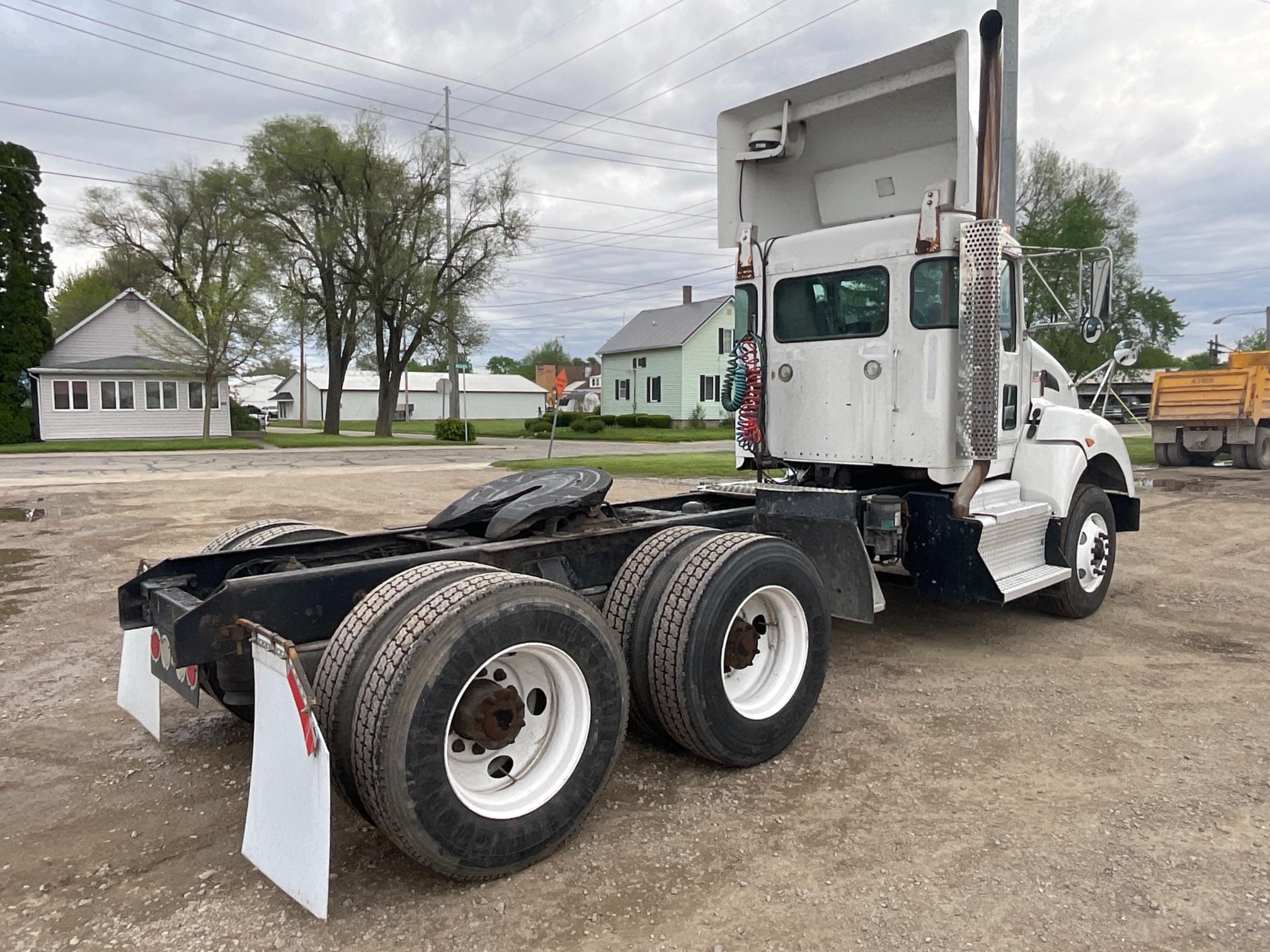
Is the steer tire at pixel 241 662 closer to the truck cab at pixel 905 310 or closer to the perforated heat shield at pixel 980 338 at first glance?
the truck cab at pixel 905 310

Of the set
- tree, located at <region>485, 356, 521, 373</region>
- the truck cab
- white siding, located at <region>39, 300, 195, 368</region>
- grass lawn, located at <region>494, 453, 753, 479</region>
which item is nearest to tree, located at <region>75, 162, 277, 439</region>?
white siding, located at <region>39, 300, 195, 368</region>

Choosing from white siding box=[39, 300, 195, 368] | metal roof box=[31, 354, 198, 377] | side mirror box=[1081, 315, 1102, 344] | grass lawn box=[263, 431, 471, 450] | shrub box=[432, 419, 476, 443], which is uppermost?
white siding box=[39, 300, 195, 368]

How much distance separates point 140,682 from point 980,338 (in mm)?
4676

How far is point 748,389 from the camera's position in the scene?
6.06 metres

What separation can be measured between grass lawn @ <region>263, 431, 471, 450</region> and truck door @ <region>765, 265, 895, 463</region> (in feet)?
91.6

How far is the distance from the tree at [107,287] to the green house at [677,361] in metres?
24.3

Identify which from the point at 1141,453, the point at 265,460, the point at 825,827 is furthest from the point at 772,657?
the point at 265,460

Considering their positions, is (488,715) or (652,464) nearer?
(488,715)

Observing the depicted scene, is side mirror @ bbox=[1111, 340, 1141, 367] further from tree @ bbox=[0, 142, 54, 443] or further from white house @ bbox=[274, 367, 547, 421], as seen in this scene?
white house @ bbox=[274, 367, 547, 421]

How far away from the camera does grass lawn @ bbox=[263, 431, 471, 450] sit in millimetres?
33062

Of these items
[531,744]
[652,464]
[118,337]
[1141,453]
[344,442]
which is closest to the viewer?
[531,744]

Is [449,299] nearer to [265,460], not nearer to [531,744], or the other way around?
[265,460]

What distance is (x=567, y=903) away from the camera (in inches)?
115

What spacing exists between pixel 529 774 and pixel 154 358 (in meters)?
40.3
